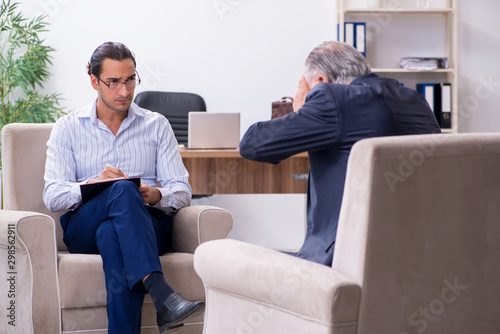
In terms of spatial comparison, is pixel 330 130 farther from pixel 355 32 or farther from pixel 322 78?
pixel 355 32

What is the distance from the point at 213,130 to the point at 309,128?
1.67 meters

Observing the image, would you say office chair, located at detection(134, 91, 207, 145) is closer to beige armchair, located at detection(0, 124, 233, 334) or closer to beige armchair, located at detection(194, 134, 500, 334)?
beige armchair, located at detection(0, 124, 233, 334)

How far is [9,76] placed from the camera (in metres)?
4.46

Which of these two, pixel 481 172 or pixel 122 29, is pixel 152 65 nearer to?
pixel 122 29

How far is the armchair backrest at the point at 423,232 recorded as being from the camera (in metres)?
1.23

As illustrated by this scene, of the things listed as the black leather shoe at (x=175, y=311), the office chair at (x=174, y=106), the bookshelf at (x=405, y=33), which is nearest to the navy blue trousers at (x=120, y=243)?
the black leather shoe at (x=175, y=311)

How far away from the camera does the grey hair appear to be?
5.82 feet

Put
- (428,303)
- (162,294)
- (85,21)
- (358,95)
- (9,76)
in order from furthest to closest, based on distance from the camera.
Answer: (85,21) → (9,76) → (162,294) → (358,95) → (428,303)

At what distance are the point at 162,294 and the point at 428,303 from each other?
91 centimetres

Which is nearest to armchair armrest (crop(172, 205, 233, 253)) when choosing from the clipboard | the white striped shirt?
the white striped shirt

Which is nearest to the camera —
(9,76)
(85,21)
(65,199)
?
(65,199)

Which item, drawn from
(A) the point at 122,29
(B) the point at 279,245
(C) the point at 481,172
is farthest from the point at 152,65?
(C) the point at 481,172

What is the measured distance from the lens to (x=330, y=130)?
1580 mm

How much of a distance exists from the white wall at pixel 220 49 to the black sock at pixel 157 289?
2802mm
